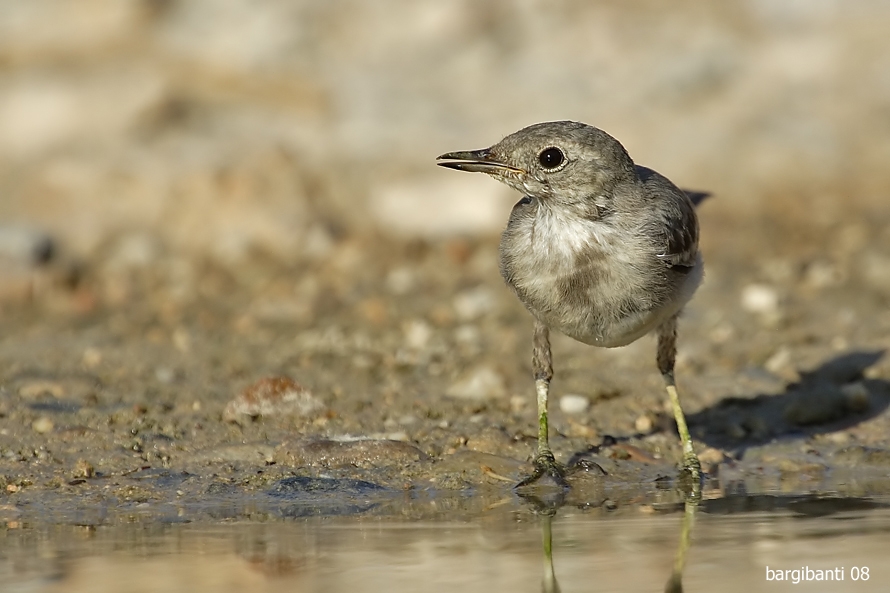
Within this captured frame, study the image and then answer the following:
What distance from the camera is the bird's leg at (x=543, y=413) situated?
6.18 m

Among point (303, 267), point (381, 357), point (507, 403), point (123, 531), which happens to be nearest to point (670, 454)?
point (507, 403)

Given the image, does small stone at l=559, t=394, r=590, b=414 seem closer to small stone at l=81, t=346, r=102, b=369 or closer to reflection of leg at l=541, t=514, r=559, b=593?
reflection of leg at l=541, t=514, r=559, b=593

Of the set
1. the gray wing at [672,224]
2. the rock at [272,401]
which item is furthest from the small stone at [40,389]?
the gray wing at [672,224]

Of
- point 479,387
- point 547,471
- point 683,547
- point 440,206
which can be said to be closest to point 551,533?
point 683,547

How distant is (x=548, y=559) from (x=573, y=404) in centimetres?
299

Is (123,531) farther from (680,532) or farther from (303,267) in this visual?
(303,267)

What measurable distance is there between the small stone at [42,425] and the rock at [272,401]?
0.90 metres

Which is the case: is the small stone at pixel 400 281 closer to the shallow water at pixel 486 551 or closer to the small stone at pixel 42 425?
the small stone at pixel 42 425

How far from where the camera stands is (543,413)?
21.3ft

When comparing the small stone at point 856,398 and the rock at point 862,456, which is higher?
the small stone at point 856,398

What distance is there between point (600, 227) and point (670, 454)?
1.36 metres

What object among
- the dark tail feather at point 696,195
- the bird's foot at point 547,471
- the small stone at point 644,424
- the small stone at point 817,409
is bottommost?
the bird's foot at point 547,471

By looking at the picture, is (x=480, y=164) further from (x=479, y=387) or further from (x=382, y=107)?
(x=382, y=107)

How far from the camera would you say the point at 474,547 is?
470cm
